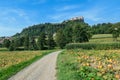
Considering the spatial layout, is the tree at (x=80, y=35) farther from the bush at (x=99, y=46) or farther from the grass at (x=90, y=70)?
the grass at (x=90, y=70)

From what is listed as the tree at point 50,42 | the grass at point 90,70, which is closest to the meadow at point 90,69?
the grass at point 90,70

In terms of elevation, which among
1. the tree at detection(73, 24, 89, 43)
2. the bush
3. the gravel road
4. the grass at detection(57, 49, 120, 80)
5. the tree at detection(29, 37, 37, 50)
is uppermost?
the tree at detection(73, 24, 89, 43)

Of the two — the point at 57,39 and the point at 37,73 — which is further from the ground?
the point at 57,39

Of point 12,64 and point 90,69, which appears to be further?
point 12,64

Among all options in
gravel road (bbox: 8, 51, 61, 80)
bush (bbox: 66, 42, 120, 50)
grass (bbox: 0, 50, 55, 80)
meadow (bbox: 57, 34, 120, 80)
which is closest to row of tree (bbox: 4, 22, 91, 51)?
bush (bbox: 66, 42, 120, 50)

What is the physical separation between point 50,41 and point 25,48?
15.0 metres

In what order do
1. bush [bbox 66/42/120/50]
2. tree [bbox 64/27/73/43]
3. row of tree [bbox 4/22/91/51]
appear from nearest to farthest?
bush [bbox 66/42/120/50], row of tree [bbox 4/22/91/51], tree [bbox 64/27/73/43]

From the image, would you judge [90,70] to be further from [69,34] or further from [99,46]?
[69,34]

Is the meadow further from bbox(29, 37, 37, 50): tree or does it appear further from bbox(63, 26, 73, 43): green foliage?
bbox(29, 37, 37, 50): tree

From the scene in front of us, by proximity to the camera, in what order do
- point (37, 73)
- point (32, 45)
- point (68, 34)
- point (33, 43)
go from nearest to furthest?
point (37, 73)
point (32, 45)
point (33, 43)
point (68, 34)

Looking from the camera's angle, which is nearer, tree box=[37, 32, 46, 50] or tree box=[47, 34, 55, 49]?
tree box=[47, 34, 55, 49]

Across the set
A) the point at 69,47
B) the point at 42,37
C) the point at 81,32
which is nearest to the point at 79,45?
the point at 69,47

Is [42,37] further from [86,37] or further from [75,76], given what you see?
[75,76]

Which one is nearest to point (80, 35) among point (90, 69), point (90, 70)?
point (90, 69)
